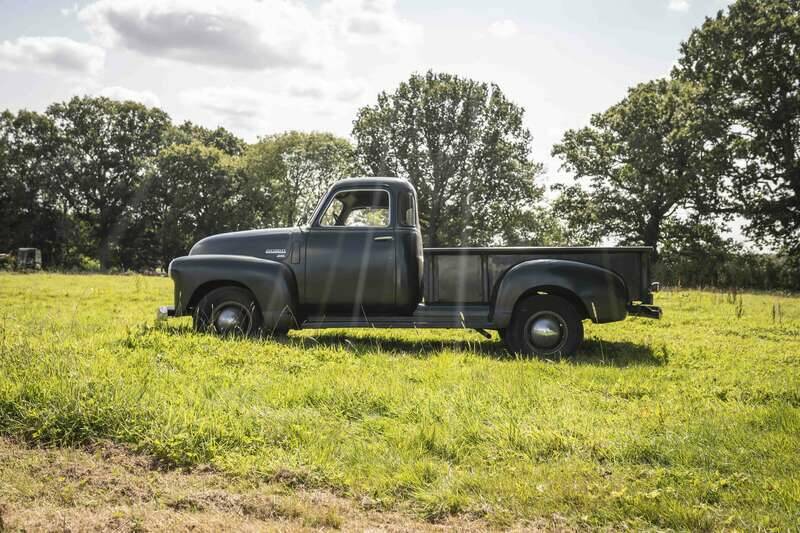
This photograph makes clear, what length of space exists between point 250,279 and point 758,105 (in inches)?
980

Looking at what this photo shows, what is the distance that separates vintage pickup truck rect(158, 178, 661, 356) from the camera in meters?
8.01

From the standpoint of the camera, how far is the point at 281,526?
337 centimetres

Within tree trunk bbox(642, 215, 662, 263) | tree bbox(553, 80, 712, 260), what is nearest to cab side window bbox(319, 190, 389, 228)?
tree bbox(553, 80, 712, 260)

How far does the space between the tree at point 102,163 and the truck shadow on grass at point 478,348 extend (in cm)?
4091

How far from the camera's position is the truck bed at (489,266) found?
321 inches

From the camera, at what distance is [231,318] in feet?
28.2

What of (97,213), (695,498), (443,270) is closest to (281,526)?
(695,498)

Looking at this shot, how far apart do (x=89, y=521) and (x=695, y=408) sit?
4.60 metres

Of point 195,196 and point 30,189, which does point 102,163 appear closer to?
point 30,189

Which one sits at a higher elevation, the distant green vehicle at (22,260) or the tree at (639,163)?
the tree at (639,163)

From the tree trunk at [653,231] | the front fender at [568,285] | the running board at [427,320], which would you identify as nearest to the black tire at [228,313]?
the running board at [427,320]

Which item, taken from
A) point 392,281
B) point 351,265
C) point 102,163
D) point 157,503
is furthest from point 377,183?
point 102,163

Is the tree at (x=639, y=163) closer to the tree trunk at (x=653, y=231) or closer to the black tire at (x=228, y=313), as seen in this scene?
the tree trunk at (x=653, y=231)

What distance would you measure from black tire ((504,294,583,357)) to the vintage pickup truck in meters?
0.01
